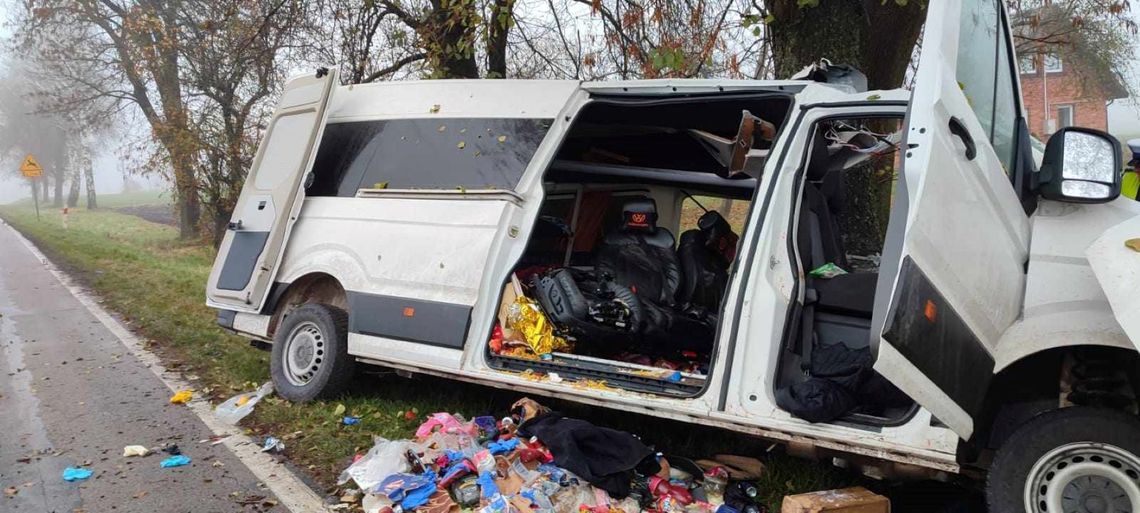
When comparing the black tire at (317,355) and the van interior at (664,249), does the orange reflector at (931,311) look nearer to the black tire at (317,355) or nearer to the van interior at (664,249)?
the van interior at (664,249)

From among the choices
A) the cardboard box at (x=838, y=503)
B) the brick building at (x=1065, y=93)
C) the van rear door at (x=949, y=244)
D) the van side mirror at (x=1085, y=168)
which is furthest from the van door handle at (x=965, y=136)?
the brick building at (x=1065, y=93)

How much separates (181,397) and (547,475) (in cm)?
331

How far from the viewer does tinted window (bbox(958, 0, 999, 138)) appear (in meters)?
2.84

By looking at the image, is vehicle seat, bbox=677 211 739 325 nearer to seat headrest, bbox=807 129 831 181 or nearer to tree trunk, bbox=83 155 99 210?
seat headrest, bbox=807 129 831 181

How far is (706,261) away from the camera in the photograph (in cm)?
559

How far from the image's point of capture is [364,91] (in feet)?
19.0

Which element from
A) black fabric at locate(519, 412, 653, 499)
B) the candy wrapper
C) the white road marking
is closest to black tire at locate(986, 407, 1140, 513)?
black fabric at locate(519, 412, 653, 499)

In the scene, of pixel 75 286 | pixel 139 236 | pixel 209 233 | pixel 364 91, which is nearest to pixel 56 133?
pixel 139 236

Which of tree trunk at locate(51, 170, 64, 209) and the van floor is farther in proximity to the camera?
tree trunk at locate(51, 170, 64, 209)

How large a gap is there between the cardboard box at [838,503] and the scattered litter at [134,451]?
3.60m

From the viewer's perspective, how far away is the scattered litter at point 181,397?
5.53 m

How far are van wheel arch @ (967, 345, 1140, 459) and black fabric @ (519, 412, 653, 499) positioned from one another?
1.46 m

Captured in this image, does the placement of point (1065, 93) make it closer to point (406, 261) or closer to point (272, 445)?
point (406, 261)

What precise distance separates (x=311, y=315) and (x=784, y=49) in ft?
14.4
